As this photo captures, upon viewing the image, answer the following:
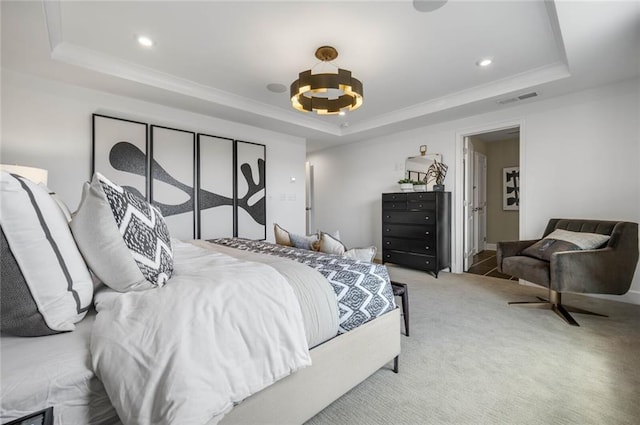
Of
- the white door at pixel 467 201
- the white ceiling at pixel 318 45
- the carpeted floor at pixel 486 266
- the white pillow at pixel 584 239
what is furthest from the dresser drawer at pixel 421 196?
the white pillow at pixel 584 239

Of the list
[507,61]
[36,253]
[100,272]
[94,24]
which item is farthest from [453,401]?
[94,24]

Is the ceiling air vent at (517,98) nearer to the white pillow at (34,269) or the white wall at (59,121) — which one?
the white wall at (59,121)

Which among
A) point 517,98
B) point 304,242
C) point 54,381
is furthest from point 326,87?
point 517,98

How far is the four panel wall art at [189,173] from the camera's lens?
10.6 feet

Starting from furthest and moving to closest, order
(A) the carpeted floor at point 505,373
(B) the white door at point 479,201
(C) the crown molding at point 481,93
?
1. (B) the white door at point 479,201
2. (C) the crown molding at point 481,93
3. (A) the carpeted floor at point 505,373

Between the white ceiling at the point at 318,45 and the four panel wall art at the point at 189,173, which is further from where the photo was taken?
the four panel wall art at the point at 189,173

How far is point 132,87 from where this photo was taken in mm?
3033

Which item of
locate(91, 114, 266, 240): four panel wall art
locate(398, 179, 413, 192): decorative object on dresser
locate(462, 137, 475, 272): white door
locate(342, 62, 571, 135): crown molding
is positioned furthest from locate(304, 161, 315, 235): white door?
locate(462, 137, 475, 272): white door

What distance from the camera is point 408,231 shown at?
4402 millimetres

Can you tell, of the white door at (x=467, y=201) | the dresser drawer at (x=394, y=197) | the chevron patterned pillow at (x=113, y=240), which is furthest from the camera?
the dresser drawer at (x=394, y=197)

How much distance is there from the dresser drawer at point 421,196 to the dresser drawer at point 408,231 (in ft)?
1.36

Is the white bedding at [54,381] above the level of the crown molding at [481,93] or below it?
below

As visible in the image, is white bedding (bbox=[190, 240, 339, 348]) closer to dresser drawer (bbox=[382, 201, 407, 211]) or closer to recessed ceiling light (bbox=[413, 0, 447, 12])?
recessed ceiling light (bbox=[413, 0, 447, 12])

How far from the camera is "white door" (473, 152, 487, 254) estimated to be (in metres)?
5.24
